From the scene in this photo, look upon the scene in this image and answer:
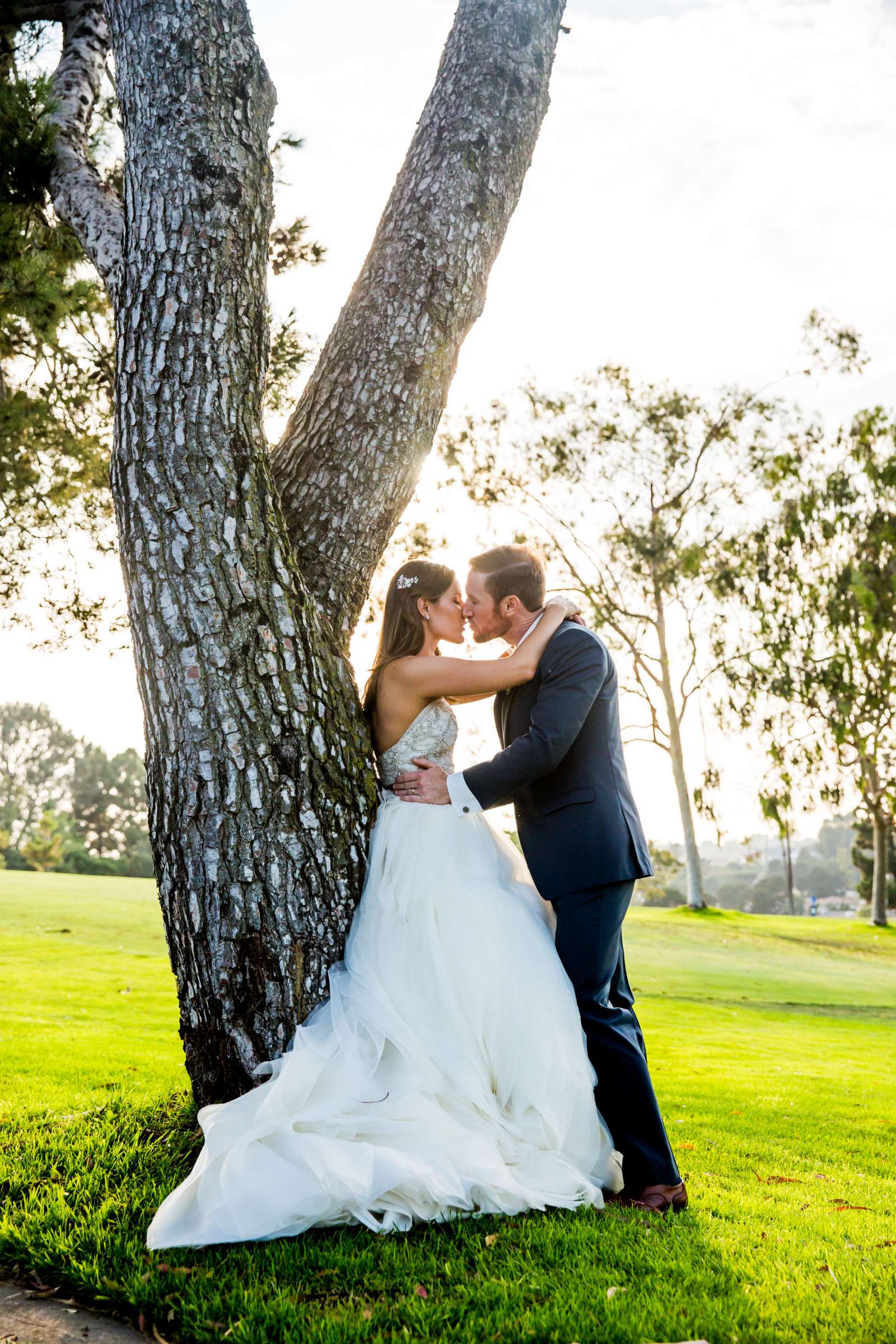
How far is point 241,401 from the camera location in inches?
145

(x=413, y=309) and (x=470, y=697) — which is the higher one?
(x=413, y=309)

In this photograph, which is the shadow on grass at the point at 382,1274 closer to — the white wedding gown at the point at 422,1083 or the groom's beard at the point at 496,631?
the white wedding gown at the point at 422,1083

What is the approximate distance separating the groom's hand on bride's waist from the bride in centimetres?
7

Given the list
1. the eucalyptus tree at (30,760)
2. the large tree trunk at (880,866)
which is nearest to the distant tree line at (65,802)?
the eucalyptus tree at (30,760)

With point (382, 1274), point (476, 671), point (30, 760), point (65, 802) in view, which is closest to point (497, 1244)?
point (382, 1274)

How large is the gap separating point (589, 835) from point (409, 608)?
1.39 meters

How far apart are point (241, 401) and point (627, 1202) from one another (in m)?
3.56

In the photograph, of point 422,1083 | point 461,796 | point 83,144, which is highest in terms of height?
point 83,144

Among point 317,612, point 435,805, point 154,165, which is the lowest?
point 435,805

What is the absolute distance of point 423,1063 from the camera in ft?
10.8

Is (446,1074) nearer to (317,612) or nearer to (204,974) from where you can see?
(204,974)

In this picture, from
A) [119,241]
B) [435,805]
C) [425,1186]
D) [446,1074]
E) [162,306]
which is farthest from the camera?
[119,241]

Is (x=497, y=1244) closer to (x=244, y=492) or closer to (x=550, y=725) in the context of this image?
(x=550, y=725)

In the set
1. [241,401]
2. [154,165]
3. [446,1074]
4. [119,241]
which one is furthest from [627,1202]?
[119,241]
